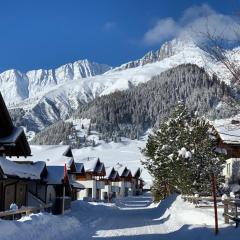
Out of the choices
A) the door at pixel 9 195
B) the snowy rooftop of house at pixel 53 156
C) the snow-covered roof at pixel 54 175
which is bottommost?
the door at pixel 9 195

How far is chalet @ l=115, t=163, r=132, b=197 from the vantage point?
408 ft

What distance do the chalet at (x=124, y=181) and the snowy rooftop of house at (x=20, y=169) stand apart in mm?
79700

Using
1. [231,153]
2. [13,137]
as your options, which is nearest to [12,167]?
[13,137]

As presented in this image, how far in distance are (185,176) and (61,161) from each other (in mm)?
21318

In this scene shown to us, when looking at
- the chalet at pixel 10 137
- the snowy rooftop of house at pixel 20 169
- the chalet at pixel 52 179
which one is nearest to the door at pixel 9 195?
the snowy rooftop of house at pixel 20 169

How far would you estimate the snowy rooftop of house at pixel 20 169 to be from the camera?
31.8 m

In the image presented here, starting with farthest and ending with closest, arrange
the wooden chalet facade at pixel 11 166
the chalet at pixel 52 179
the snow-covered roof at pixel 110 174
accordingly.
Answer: the snow-covered roof at pixel 110 174, the chalet at pixel 52 179, the wooden chalet facade at pixel 11 166

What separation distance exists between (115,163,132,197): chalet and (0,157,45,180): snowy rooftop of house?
79.7m

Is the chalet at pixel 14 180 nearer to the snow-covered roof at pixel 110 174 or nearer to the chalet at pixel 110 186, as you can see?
the chalet at pixel 110 186

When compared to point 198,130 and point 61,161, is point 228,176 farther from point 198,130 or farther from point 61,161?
point 61,161

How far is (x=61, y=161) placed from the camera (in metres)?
59.3

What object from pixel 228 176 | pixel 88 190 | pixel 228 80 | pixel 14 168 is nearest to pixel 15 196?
pixel 14 168

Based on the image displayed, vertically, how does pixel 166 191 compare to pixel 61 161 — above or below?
below

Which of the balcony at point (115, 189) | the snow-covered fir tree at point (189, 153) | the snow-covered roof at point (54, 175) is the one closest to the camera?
the snow-covered fir tree at point (189, 153)
